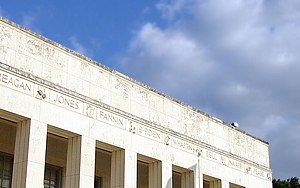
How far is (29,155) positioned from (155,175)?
23.6 ft

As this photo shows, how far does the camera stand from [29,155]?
1944cm

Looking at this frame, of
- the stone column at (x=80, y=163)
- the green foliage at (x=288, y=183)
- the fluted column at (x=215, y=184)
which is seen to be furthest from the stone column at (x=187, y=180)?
the green foliage at (x=288, y=183)

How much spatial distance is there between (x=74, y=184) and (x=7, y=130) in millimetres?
3710

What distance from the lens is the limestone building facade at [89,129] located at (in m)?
19.8

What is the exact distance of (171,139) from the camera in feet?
84.6

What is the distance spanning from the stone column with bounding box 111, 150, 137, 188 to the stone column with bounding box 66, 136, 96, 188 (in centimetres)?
174

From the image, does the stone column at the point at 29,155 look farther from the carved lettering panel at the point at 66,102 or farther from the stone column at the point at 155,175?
the stone column at the point at 155,175

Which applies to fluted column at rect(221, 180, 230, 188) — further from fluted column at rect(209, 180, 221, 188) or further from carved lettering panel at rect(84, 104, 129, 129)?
carved lettering panel at rect(84, 104, 129, 129)

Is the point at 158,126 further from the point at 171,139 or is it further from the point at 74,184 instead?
the point at 74,184

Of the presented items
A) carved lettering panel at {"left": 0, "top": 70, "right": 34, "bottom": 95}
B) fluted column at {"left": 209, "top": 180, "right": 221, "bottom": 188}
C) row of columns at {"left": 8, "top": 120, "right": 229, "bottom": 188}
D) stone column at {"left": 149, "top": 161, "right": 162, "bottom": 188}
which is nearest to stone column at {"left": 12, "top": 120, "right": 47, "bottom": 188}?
row of columns at {"left": 8, "top": 120, "right": 229, "bottom": 188}

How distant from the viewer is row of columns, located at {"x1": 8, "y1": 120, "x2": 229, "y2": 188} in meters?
19.4

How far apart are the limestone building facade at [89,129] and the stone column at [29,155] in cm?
4

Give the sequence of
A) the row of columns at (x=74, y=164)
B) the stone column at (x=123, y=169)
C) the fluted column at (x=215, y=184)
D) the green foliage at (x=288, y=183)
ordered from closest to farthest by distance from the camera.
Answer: the row of columns at (x=74, y=164) → the stone column at (x=123, y=169) → the fluted column at (x=215, y=184) → the green foliage at (x=288, y=183)

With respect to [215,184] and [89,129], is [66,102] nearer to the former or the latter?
[89,129]
